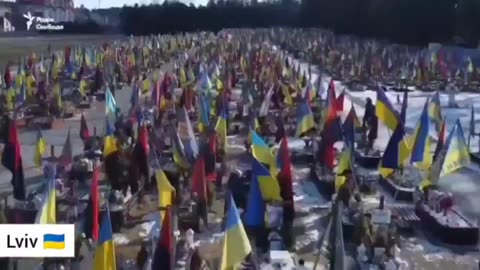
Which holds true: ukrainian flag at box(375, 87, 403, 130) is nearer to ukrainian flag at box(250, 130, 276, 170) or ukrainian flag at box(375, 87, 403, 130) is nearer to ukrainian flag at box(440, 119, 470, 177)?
ukrainian flag at box(440, 119, 470, 177)

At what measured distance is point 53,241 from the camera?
10.7 metres

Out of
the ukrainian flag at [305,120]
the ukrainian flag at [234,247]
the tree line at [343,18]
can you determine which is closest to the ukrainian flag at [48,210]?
the ukrainian flag at [234,247]

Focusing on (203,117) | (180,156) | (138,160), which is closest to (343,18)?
(203,117)

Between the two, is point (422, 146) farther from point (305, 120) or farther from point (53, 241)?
point (53, 241)

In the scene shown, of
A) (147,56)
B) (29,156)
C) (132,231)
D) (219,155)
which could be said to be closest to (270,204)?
(132,231)

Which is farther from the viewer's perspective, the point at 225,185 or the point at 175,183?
the point at 225,185

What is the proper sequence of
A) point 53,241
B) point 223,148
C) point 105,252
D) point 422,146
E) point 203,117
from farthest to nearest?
point 203,117, point 223,148, point 422,146, point 53,241, point 105,252

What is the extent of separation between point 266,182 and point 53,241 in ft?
12.8

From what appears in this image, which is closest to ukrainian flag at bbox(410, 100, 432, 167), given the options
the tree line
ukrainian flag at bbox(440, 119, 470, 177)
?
ukrainian flag at bbox(440, 119, 470, 177)

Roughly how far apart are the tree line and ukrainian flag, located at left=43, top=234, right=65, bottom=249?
48295 mm

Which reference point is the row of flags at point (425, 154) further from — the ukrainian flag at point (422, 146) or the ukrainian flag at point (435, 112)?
the ukrainian flag at point (435, 112)

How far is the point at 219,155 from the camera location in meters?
20.1

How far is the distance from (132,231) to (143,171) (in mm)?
2263

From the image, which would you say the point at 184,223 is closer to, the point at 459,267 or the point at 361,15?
the point at 459,267
